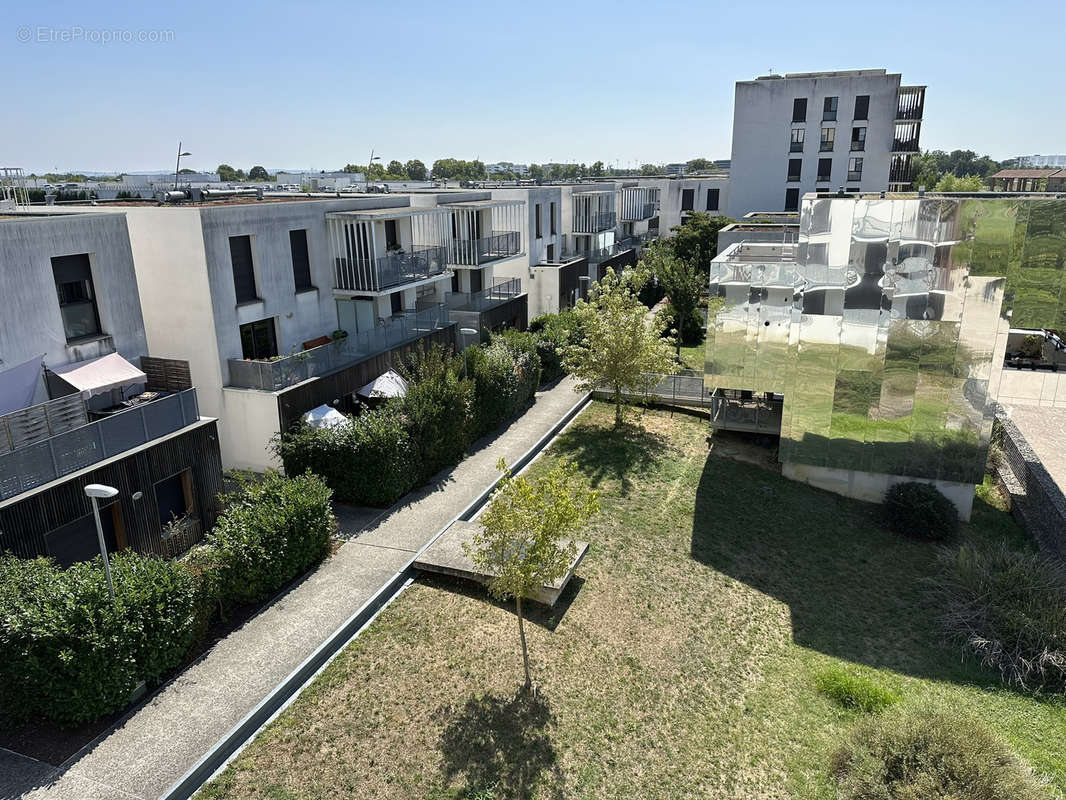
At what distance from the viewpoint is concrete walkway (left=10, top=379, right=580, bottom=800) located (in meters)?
10.0

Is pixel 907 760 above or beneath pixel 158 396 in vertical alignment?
beneath

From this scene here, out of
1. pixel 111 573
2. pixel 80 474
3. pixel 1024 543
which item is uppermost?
pixel 80 474

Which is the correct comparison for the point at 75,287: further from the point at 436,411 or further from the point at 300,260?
the point at 436,411

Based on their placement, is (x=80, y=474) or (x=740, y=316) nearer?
(x=80, y=474)

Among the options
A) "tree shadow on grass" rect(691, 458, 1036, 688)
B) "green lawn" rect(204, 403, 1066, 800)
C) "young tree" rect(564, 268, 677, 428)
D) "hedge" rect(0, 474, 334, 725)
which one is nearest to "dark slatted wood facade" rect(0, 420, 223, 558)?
"hedge" rect(0, 474, 334, 725)

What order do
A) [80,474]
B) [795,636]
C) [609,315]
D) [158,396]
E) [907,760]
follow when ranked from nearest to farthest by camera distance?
[907,760], [80,474], [795,636], [158,396], [609,315]

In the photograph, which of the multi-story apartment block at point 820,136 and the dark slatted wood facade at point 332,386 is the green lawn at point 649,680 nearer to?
the dark slatted wood facade at point 332,386

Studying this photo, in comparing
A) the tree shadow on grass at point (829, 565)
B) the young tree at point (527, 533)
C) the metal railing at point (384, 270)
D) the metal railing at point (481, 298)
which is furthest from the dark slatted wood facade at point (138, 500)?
the metal railing at point (481, 298)

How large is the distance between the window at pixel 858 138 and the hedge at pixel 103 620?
176 feet

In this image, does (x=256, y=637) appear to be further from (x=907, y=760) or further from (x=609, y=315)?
(x=609, y=315)

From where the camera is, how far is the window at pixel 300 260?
21.4 meters

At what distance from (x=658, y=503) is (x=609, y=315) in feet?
25.7

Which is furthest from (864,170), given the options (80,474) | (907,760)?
(80,474)

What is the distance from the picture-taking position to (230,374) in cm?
1881
